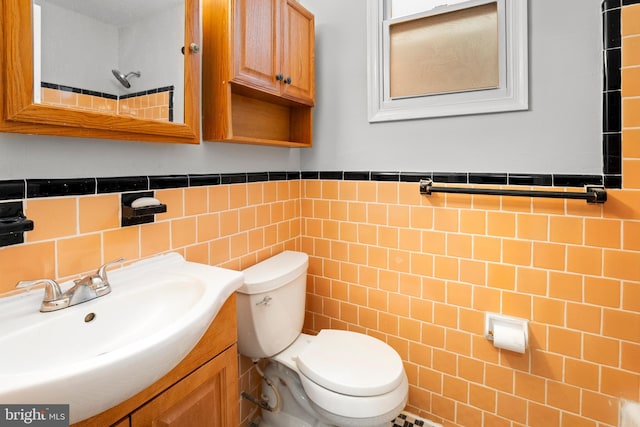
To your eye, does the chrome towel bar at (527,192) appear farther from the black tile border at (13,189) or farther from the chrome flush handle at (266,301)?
the black tile border at (13,189)

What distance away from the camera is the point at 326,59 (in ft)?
5.92

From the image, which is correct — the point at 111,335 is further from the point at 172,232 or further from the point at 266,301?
the point at 266,301

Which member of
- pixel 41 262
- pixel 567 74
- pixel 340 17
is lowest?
pixel 41 262

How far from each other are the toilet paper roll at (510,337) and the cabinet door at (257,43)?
1413 mm

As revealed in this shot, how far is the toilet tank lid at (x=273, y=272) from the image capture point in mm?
1349

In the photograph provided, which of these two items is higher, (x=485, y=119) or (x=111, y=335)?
(x=485, y=119)

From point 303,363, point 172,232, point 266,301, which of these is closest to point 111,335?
point 172,232

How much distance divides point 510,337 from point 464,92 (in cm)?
106

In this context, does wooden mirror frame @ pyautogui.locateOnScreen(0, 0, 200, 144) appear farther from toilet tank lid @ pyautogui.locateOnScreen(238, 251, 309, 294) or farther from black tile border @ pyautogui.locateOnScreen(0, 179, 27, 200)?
toilet tank lid @ pyautogui.locateOnScreen(238, 251, 309, 294)

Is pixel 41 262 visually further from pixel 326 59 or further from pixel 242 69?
pixel 326 59

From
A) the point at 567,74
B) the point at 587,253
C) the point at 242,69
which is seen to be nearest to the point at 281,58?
the point at 242,69

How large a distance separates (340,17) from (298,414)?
6.48 ft

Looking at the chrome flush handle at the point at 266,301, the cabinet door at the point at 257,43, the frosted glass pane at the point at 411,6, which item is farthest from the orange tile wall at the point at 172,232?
the frosted glass pane at the point at 411,6

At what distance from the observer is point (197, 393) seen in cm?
93
